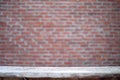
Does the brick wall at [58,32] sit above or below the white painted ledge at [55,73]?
above

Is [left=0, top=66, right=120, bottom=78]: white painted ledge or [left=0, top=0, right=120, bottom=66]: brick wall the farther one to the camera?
[left=0, top=0, right=120, bottom=66]: brick wall

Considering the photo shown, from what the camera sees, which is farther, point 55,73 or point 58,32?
point 58,32

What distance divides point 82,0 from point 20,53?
160 cm

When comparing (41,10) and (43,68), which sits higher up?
(41,10)

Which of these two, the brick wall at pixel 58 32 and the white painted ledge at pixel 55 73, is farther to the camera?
the brick wall at pixel 58 32

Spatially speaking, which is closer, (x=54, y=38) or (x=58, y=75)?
(x=58, y=75)

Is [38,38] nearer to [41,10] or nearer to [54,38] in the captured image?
[54,38]

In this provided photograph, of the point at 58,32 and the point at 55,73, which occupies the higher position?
the point at 58,32

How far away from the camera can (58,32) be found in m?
2.86

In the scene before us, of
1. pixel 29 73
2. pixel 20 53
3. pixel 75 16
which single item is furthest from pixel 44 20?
pixel 29 73

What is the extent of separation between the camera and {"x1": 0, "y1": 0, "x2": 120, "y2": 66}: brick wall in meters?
2.85

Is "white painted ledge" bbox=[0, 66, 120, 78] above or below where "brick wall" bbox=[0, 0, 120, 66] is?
below

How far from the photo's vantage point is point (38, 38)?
286 cm

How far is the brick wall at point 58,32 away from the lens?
285cm
